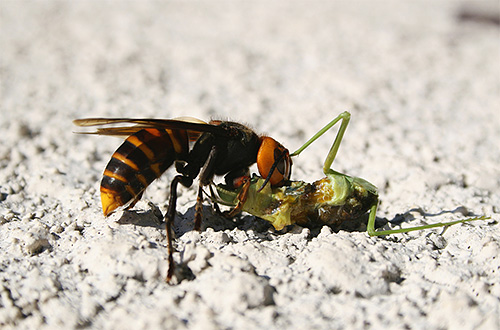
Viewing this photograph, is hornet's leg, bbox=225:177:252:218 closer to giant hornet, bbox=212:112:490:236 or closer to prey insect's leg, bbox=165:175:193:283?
giant hornet, bbox=212:112:490:236

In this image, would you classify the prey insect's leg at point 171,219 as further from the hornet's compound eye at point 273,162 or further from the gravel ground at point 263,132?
the hornet's compound eye at point 273,162

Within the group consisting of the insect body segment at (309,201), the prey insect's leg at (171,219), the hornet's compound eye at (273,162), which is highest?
the hornet's compound eye at (273,162)

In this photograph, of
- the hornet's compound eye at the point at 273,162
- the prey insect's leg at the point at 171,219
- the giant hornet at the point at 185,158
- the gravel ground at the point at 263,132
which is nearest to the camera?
the gravel ground at the point at 263,132

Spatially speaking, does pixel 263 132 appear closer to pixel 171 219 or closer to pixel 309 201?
pixel 309 201

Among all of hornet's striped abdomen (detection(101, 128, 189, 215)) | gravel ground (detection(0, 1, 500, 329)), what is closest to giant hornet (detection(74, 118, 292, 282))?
hornet's striped abdomen (detection(101, 128, 189, 215))

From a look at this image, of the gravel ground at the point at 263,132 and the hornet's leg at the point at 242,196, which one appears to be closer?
the gravel ground at the point at 263,132

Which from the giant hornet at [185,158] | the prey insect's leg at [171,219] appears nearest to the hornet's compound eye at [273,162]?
the giant hornet at [185,158]

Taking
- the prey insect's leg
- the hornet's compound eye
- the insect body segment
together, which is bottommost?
the prey insect's leg

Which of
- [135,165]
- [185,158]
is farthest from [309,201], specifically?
[135,165]
